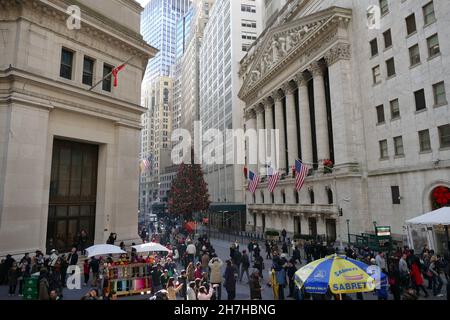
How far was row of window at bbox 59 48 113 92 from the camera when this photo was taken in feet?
70.7

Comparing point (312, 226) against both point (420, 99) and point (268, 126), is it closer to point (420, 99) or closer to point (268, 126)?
point (420, 99)

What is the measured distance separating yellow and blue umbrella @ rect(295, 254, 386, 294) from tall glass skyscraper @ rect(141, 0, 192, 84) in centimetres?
17796

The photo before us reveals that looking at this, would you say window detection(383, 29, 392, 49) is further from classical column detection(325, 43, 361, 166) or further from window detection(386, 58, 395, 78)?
classical column detection(325, 43, 361, 166)

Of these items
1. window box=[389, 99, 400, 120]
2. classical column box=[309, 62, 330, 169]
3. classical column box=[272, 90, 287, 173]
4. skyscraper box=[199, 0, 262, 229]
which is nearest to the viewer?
window box=[389, 99, 400, 120]

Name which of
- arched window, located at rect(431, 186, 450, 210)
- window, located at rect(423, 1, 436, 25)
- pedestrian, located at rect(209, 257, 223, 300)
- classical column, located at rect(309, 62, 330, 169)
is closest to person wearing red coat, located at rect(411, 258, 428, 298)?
pedestrian, located at rect(209, 257, 223, 300)

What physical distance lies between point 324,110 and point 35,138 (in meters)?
29.7

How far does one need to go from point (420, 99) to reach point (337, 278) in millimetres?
23621

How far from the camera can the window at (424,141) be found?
2486 centimetres

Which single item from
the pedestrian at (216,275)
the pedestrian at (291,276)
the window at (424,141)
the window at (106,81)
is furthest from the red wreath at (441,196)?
the window at (106,81)

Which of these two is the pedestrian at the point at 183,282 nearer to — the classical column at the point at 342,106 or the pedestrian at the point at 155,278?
the pedestrian at the point at 155,278

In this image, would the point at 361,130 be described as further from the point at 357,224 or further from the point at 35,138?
the point at 35,138

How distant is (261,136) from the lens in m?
52.5

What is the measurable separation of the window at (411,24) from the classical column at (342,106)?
709cm

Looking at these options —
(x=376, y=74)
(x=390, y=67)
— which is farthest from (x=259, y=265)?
(x=376, y=74)
